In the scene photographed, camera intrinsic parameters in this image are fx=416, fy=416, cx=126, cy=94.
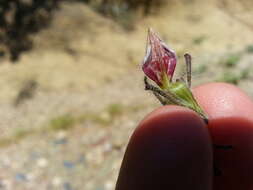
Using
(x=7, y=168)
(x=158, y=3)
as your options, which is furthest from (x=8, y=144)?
(x=158, y=3)

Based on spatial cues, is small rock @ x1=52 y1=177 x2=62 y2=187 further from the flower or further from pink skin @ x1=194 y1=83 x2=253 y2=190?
the flower

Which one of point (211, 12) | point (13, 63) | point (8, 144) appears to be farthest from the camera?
point (211, 12)


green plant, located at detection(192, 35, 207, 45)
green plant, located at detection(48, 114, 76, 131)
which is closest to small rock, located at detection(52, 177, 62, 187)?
green plant, located at detection(48, 114, 76, 131)

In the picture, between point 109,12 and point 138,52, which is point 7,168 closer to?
point 138,52

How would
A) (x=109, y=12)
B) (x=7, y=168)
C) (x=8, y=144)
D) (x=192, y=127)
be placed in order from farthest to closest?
(x=109, y=12), (x=8, y=144), (x=7, y=168), (x=192, y=127)

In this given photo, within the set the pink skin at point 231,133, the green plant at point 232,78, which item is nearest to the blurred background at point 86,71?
the green plant at point 232,78
